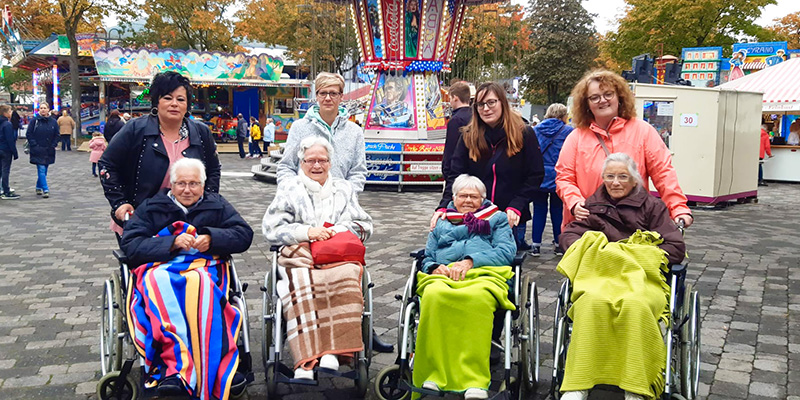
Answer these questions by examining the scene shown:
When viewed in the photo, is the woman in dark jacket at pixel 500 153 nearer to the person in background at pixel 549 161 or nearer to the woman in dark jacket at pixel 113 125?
the person in background at pixel 549 161

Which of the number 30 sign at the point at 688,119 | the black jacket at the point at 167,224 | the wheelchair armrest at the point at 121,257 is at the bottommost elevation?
the wheelchair armrest at the point at 121,257

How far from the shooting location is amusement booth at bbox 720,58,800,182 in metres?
16.7

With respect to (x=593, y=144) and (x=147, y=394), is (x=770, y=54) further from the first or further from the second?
(x=147, y=394)

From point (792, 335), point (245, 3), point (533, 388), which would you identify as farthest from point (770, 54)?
point (533, 388)

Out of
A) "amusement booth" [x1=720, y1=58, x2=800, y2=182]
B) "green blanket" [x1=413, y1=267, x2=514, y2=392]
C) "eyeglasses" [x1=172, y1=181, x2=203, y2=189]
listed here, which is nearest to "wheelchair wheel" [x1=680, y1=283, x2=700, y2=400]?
"green blanket" [x1=413, y1=267, x2=514, y2=392]

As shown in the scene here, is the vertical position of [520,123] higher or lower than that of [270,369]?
higher

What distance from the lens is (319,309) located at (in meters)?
3.95

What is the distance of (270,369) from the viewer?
3812 mm

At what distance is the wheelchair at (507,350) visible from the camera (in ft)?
12.1

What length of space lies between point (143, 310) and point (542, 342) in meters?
2.81

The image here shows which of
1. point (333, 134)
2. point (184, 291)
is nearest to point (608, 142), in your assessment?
point (333, 134)

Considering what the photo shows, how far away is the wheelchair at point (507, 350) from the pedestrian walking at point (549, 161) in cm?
399

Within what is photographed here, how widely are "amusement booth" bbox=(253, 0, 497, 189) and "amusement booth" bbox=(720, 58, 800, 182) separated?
632cm

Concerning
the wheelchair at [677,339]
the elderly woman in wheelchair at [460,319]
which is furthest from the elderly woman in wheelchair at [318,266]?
the wheelchair at [677,339]
